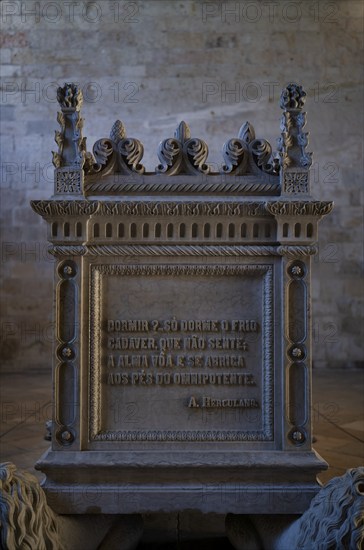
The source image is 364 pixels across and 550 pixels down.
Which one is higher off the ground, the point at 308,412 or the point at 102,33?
the point at 102,33

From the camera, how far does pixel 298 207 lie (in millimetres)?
2398

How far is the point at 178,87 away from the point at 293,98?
6.36 m

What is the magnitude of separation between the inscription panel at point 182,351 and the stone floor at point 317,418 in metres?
0.58

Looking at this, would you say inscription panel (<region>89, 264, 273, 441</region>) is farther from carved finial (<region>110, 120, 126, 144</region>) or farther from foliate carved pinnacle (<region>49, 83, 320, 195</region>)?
carved finial (<region>110, 120, 126, 144</region>)

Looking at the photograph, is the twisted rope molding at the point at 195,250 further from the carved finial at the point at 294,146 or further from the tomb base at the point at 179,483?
the tomb base at the point at 179,483

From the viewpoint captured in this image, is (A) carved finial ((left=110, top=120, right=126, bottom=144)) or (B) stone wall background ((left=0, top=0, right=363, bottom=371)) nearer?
(A) carved finial ((left=110, top=120, right=126, bottom=144))

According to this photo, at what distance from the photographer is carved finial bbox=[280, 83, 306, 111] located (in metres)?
2.46

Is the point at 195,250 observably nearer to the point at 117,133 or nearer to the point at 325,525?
the point at 117,133

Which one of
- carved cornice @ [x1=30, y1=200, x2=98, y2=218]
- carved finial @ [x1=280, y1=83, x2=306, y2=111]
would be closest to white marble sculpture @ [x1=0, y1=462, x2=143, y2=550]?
carved cornice @ [x1=30, y1=200, x2=98, y2=218]

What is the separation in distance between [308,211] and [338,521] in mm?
1225

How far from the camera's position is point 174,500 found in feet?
7.70

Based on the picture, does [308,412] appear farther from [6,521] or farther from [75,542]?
[6,521]

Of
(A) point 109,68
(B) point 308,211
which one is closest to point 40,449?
(B) point 308,211

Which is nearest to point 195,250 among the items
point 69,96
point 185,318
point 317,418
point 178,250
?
point 178,250
